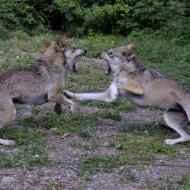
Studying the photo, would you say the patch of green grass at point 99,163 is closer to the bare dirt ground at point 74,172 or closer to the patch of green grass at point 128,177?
the bare dirt ground at point 74,172

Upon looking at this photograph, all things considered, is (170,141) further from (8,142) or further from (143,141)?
(8,142)

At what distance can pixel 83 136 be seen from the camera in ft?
29.7

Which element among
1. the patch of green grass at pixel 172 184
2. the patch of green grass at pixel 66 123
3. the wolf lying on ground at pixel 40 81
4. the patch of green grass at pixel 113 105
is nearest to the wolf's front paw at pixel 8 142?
the wolf lying on ground at pixel 40 81

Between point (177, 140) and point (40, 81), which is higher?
point (40, 81)

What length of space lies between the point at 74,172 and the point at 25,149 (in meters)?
0.91

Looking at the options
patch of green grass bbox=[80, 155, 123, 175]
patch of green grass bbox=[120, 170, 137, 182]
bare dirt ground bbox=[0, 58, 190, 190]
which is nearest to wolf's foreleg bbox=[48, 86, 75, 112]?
bare dirt ground bbox=[0, 58, 190, 190]

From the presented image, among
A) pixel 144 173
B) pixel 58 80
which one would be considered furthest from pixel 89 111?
pixel 144 173

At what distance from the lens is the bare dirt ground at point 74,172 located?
7.16 m

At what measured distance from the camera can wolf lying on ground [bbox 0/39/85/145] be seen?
28.5 ft

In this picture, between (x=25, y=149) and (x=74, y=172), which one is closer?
(x=74, y=172)

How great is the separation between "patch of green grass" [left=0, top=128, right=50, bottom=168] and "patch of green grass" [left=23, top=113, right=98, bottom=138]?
0.41m

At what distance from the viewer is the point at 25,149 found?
323 inches

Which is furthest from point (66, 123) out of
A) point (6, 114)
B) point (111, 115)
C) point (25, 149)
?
point (25, 149)

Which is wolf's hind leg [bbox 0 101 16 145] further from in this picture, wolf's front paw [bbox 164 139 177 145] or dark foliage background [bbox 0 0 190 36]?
dark foliage background [bbox 0 0 190 36]
